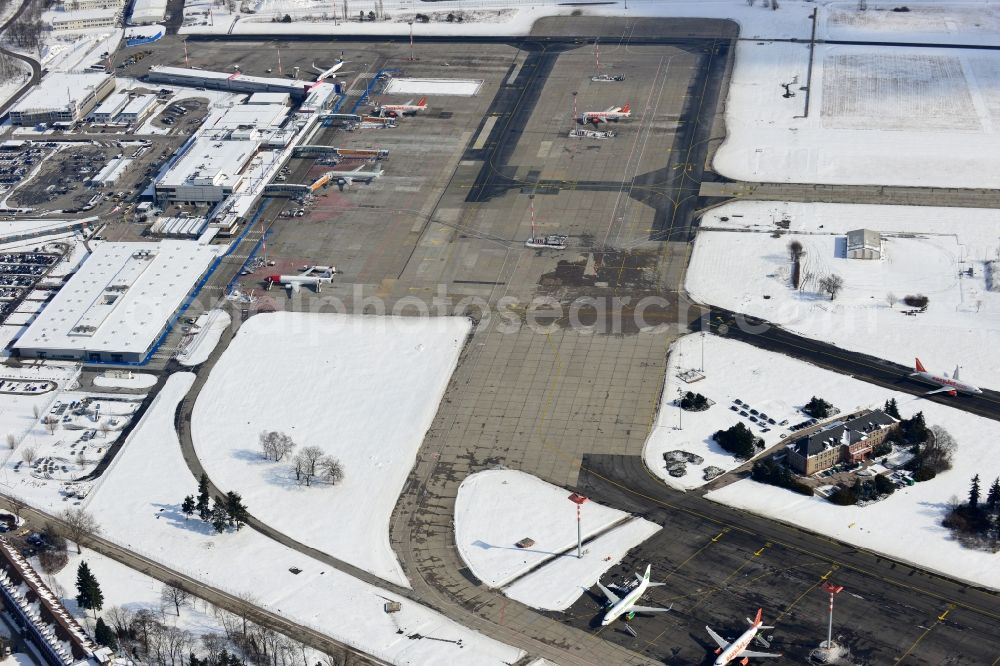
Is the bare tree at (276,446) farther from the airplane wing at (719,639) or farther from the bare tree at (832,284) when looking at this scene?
the bare tree at (832,284)

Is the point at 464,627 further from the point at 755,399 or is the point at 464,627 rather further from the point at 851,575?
the point at 755,399

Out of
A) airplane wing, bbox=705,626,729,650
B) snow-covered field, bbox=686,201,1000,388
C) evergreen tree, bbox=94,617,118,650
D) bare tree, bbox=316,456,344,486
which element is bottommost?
snow-covered field, bbox=686,201,1000,388

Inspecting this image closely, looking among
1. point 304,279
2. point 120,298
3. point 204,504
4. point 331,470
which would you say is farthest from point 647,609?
point 120,298

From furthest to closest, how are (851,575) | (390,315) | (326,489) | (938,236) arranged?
1. (938,236)
2. (390,315)
3. (326,489)
4. (851,575)

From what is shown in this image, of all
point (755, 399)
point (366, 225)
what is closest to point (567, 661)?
point (755, 399)

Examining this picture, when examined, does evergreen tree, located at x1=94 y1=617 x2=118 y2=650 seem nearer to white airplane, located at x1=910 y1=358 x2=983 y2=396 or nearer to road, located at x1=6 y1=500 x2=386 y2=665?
road, located at x1=6 y1=500 x2=386 y2=665

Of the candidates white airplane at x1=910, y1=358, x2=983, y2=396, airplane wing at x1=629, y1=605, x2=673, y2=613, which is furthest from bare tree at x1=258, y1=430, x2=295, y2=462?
white airplane at x1=910, y1=358, x2=983, y2=396

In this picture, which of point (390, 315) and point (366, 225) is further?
point (366, 225)

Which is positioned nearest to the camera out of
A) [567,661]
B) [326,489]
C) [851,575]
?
[567,661]

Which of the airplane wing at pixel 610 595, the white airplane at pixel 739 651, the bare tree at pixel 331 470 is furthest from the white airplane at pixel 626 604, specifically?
the bare tree at pixel 331 470
